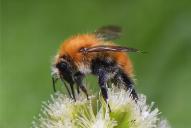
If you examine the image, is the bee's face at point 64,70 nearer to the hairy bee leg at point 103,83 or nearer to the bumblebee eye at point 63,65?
the bumblebee eye at point 63,65

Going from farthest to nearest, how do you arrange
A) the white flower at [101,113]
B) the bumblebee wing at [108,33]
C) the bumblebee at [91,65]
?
the bumblebee wing at [108,33]
the bumblebee at [91,65]
the white flower at [101,113]

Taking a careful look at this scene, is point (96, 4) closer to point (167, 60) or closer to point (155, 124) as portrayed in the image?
point (167, 60)

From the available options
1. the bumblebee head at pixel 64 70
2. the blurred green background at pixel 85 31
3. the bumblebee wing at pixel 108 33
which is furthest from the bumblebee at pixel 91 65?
the blurred green background at pixel 85 31

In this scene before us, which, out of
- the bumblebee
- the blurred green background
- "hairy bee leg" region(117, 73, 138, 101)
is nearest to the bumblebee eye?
the bumblebee

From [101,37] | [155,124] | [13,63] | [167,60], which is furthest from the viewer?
[13,63]

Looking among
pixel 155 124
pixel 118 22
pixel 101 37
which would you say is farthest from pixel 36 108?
pixel 155 124

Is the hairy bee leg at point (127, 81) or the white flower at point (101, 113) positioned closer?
the white flower at point (101, 113)

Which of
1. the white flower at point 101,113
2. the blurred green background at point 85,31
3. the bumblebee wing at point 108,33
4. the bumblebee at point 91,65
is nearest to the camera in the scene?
the white flower at point 101,113
